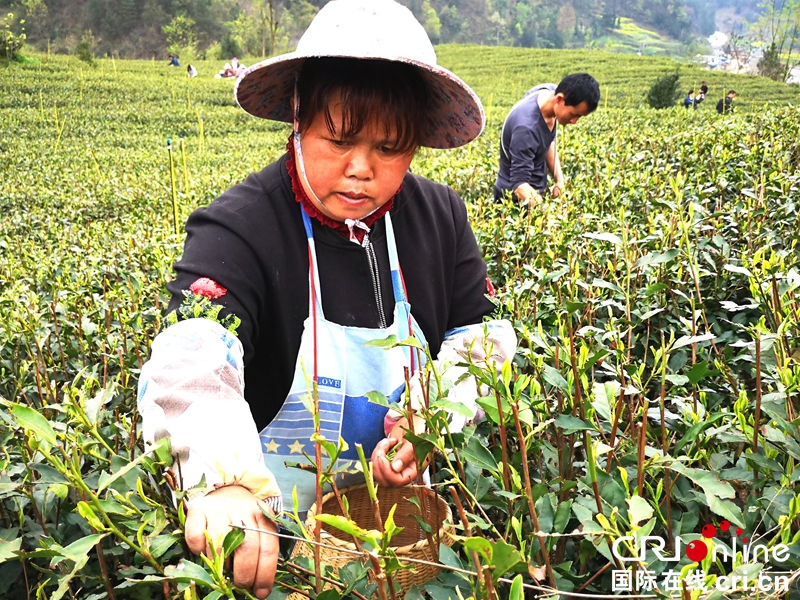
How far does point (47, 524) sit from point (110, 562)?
→ 0.12 meters

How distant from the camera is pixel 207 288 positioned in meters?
1.25

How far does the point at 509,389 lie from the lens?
0.84 m

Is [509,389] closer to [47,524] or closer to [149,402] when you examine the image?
[149,402]

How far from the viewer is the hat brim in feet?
4.85

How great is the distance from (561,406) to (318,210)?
2.18 ft

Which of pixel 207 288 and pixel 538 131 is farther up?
pixel 538 131

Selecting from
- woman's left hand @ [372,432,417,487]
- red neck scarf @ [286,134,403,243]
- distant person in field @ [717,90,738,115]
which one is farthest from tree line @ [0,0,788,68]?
woman's left hand @ [372,432,417,487]

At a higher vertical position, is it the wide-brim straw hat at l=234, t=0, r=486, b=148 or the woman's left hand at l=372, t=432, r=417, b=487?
the wide-brim straw hat at l=234, t=0, r=486, b=148

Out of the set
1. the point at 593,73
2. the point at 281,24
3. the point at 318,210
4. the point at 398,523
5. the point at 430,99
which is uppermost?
the point at 281,24

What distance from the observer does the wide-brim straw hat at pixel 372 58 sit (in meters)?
1.34

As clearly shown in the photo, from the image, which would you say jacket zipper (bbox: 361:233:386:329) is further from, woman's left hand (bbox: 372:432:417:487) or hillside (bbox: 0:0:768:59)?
hillside (bbox: 0:0:768:59)

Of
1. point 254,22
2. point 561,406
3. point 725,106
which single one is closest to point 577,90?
point 561,406

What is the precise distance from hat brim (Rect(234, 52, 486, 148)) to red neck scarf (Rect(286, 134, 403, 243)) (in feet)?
0.49

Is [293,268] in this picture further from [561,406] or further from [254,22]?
[254,22]
